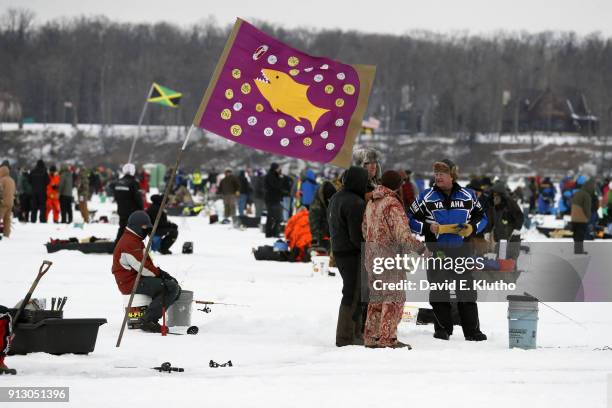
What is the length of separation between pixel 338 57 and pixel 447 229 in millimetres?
121317

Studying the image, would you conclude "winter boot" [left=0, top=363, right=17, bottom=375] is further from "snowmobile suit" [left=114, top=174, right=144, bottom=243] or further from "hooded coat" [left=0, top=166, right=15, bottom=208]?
"hooded coat" [left=0, top=166, right=15, bottom=208]

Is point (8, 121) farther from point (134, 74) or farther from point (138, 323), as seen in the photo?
point (138, 323)

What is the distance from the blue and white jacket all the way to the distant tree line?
8760 centimetres

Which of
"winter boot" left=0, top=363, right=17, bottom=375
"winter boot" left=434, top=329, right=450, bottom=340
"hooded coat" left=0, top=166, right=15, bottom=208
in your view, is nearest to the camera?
"winter boot" left=0, top=363, right=17, bottom=375

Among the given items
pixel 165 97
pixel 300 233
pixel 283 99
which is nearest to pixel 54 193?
pixel 165 97

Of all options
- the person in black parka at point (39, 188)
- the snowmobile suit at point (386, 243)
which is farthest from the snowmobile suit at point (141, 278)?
the person in black parka at point (39, 188)

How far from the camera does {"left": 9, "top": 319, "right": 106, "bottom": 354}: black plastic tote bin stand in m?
8.64

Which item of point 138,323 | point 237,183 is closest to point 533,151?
point 237,183

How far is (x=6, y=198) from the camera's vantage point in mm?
21375

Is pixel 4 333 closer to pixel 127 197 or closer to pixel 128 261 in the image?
pixel 128 261

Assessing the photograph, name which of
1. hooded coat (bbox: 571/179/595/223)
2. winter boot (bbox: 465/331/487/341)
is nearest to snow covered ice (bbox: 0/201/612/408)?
winter boot (bbox: 465/331/487/341)

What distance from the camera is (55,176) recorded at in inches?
1107

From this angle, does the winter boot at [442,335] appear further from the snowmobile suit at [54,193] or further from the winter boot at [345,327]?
the snowmobile suit at [54,193]

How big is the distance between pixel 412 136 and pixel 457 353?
9466 centimetres
